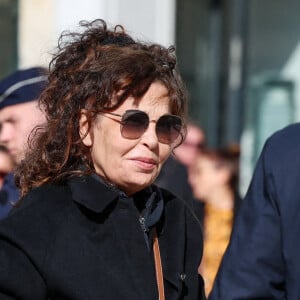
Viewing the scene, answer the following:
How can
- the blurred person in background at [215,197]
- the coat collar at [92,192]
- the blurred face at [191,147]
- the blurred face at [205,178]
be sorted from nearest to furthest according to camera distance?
the coat collar at [92,192] → the blurred person in background at [215,197] → the blurred face at [205,178] → the blurred face at [191,147]

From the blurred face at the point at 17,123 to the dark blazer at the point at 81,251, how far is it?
1.12 metres

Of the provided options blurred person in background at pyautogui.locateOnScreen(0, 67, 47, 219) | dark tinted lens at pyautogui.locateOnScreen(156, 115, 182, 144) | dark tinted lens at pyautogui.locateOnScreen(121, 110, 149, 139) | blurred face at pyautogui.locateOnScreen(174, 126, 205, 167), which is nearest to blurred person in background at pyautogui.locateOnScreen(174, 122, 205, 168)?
blurred face at pyautogui.locateOnScreen(174, 126, 205, 167)

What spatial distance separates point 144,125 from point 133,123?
4cm

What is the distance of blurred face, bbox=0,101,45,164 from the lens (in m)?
3.96

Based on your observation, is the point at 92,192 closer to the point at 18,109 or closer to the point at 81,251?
the point at 81,251

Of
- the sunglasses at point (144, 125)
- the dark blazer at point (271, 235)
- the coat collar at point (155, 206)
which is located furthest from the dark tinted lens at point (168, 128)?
the dark blazer at point (271, 235)

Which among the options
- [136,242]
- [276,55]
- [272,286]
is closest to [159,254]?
[136,242]

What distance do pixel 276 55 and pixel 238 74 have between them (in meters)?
0.51

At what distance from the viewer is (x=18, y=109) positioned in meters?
4.03

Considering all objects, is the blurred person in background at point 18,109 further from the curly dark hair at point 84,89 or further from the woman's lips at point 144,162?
the woman's lips at point 144,162

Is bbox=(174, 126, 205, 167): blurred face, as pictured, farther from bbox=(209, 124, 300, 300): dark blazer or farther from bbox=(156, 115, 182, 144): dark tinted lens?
bbox=(156, 115, 182, 144): dark tinted lens

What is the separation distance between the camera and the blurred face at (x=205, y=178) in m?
6.48

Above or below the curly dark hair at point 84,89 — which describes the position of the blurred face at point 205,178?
below

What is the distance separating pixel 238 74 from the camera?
29.6ft
